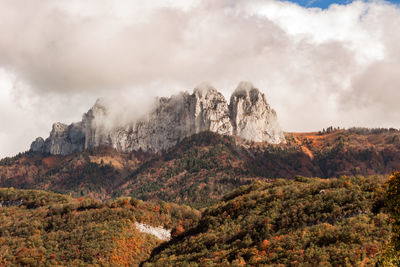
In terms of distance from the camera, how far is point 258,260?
323ft

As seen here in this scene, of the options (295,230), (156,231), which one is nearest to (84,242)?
(156,231)

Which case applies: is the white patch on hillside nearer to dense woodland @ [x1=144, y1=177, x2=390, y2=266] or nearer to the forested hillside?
the forested hillside

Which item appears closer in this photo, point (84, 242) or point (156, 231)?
point (84, 242)

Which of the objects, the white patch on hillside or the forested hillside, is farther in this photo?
the white patch on hillside

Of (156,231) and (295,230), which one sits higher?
(295,230)

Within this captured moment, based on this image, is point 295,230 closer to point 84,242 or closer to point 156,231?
point 84,242

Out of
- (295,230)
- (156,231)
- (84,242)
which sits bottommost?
(84,242)

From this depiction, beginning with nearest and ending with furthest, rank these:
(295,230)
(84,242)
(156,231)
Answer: (295,230) < (84,242) < (156,231)

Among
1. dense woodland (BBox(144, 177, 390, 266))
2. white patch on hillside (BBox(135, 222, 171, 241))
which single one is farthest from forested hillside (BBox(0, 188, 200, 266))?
dense woodland (BBox(144, 177, 390, 266))

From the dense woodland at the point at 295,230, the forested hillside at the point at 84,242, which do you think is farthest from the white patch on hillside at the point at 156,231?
the dense woodland at the point at 295,230

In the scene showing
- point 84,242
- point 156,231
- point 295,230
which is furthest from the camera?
point 156,231

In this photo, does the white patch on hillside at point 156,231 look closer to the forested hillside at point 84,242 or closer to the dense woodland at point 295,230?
the forested hillside at point 84,242

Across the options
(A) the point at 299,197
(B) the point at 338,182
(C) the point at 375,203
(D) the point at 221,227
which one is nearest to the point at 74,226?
(D) the point at 221,227

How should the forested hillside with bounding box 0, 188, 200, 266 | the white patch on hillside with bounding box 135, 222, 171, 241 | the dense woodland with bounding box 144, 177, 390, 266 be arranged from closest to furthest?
1. the dense woodland with bounding box 144, 177, 390, 266
2. the forested hillside with bounding box 0, 188, 200, 266
3. the white patch on hillside with bounding box 135, 222, 171, 241
